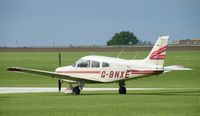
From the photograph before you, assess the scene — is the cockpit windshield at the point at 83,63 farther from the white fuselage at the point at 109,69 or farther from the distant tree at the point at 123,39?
the distant tree at the point at 123,39

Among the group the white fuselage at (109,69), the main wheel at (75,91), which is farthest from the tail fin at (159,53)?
the main wheel at (75,91)

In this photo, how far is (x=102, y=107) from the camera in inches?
981

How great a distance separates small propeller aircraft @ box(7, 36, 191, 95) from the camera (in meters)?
34.2

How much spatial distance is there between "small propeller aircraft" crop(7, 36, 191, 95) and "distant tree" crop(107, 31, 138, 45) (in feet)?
462

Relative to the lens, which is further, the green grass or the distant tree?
the distant tree

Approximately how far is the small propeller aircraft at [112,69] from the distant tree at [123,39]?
14073 cm

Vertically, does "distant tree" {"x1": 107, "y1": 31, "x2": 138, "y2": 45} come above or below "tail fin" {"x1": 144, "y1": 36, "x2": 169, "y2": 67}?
below

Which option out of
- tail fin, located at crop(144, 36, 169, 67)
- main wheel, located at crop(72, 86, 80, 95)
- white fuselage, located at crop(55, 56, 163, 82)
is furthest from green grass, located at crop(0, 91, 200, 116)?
tail fin, located at crop(144, 36, 169, 67)

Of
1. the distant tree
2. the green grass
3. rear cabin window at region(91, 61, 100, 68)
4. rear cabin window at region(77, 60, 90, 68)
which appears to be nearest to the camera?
the green grass

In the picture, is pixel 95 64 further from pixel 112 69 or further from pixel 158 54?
pixel 158 54

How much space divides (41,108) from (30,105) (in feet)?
4.98

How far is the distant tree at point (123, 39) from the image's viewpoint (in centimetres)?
17875

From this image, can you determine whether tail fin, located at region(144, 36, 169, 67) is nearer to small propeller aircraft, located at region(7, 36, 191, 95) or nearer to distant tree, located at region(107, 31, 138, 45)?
small propeller aircraft, located at region(7, 36, 191, 95)

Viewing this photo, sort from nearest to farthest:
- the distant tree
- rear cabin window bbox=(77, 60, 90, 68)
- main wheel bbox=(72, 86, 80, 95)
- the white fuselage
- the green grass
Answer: the green grass < the white fuselage < main wheel bbox=(72, 86, 80, 95) < rear cabin window bbox=(77, 60, 90, 68) < the distant tree
